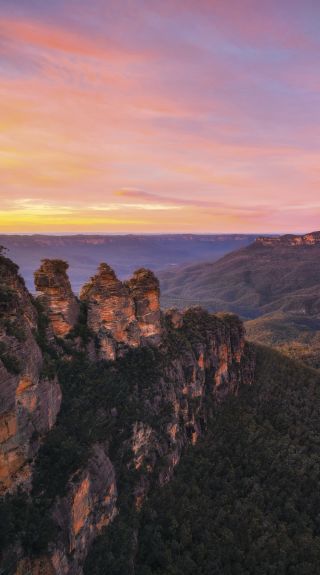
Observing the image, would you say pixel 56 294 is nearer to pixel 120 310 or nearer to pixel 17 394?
pixel 120 310

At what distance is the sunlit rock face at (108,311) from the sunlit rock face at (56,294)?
13.9 feet

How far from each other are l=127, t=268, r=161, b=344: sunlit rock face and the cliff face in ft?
68.0

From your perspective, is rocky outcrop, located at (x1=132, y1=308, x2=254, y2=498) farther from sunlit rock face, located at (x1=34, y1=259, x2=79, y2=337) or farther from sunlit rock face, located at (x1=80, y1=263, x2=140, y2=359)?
sunlit rock face, located at (x1=34, y1=259, x2=79, y2=337)

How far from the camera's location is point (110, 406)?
3797 cm

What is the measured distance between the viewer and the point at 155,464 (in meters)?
39.8

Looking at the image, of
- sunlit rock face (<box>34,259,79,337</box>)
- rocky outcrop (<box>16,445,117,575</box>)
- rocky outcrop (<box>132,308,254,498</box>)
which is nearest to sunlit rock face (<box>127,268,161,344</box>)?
rocky outcrop (<box>132,308,254,498</box>)

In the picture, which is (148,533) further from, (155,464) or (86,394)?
(86,394)

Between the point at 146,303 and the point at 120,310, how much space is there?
17.9ft

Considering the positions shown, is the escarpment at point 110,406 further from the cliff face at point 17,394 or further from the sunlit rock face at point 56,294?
the cliff face at point 17,394

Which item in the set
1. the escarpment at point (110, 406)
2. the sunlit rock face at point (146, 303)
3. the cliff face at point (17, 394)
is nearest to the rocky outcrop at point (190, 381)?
the escarpment at point (110, 406)

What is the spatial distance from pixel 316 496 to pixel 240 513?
11039 mm

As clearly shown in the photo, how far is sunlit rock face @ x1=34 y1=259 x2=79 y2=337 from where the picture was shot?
127ft

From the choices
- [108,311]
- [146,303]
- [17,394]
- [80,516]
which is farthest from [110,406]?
[146,303]

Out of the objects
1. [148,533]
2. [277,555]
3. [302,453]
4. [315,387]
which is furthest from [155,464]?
[315,387]
